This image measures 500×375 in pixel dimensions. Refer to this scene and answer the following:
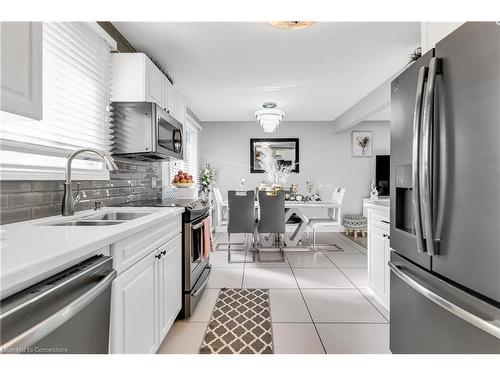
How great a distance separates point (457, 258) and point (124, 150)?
2.45m

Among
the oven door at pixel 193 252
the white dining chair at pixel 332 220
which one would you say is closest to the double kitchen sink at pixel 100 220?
the oven door at pixel 193 252

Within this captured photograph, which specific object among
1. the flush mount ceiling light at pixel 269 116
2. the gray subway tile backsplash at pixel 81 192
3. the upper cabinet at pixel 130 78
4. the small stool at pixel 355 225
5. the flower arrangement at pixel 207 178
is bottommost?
the small stool at pixel 355 225

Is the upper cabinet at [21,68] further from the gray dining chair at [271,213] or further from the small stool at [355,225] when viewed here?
the small stool at [355,225]

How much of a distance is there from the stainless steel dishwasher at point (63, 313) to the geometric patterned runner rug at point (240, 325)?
1.01 m

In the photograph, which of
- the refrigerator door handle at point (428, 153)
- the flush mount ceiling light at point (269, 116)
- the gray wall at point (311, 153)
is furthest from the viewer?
the gray wall at point (311, 153)

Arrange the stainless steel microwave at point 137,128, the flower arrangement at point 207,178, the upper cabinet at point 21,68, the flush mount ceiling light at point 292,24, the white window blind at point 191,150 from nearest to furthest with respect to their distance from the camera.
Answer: the upper cabinet at point 21,68 < the flush mount ceiling light at point 292,24 < the stainless steel microwave at point 137,128 < the white window blind at point 191,150 < the flower arrangement at point 207,178

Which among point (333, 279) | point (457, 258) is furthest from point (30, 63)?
point (333, 279)

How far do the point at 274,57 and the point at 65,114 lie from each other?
2.14 m

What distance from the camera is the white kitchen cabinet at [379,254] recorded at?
2.31m

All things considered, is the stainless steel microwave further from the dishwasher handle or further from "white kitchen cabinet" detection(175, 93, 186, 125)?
the dishwasher handle

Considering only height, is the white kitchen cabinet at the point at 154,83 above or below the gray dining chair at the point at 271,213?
above

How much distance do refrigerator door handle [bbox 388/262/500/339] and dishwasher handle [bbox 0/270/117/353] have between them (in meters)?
1.26

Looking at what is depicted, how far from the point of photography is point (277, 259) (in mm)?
4008
